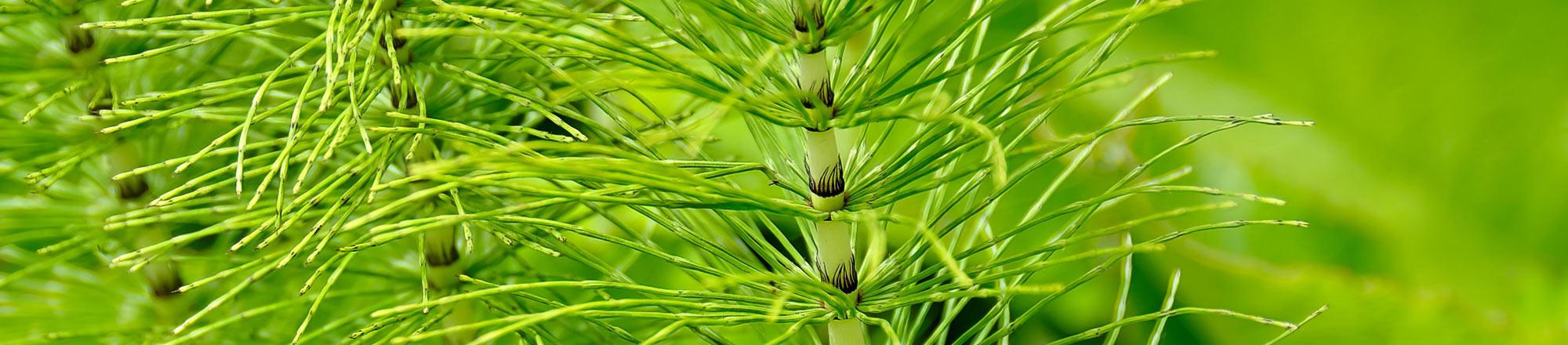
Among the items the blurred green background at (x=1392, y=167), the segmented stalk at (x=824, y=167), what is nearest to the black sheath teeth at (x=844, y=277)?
the segmented stalk at (x=824, y=167)

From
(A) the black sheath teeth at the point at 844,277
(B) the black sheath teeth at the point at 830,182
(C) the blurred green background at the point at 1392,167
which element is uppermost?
(B) the black sheath teeth at the point at 830,182

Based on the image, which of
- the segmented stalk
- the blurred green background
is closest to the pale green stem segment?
the segmented stalk

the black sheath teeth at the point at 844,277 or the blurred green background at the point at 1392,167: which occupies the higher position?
the black sheath teeth at the point at 844,277

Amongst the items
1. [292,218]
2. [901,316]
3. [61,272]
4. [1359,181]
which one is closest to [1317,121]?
[1359,181]

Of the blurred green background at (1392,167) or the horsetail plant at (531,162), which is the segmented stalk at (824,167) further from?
the blurred green background at (1392,167)

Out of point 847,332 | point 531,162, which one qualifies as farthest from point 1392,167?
point 531,162

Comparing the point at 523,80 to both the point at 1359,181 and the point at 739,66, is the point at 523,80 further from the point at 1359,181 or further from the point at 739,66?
the point at 1359,181

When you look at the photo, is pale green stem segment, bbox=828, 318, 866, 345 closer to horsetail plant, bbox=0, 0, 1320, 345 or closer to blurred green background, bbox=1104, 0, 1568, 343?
horsetail plant, bbox=0, 0, 1320, 345
